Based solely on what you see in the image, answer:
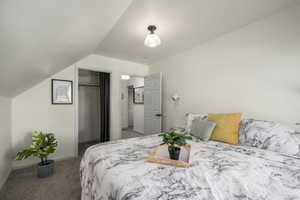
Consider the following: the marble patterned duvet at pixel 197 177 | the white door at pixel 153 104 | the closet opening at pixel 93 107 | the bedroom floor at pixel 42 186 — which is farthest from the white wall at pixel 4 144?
the white door at pixel 153 104

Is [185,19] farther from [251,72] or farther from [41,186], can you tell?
[41,186]

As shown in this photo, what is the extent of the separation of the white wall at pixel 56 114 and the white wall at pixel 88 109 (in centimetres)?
99

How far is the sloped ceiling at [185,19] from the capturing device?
169 centimetres

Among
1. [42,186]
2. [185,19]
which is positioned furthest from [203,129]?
[42,186]

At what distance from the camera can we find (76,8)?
0.91 m

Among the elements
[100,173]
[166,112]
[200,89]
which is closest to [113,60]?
[166,112]

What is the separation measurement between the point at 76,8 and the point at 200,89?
8.51 feet

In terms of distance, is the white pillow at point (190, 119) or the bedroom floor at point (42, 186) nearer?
the bedroom floor at point (42, 186)

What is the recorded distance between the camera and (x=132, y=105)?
20.0 feet

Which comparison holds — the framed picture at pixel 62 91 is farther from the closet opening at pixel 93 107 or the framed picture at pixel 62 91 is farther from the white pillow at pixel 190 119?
the white pillow at pixel 190 119

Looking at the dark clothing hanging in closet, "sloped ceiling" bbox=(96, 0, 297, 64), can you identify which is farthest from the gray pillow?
the dark clothing hanging in closet

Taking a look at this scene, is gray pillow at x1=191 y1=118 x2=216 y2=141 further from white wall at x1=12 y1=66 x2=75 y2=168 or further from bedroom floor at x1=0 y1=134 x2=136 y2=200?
white wall at x1=12 y1=66 x2=75 y2=168

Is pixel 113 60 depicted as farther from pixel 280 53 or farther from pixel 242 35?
pixel 280 53

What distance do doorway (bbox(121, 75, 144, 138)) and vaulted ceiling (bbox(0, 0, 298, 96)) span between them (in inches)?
74.4
